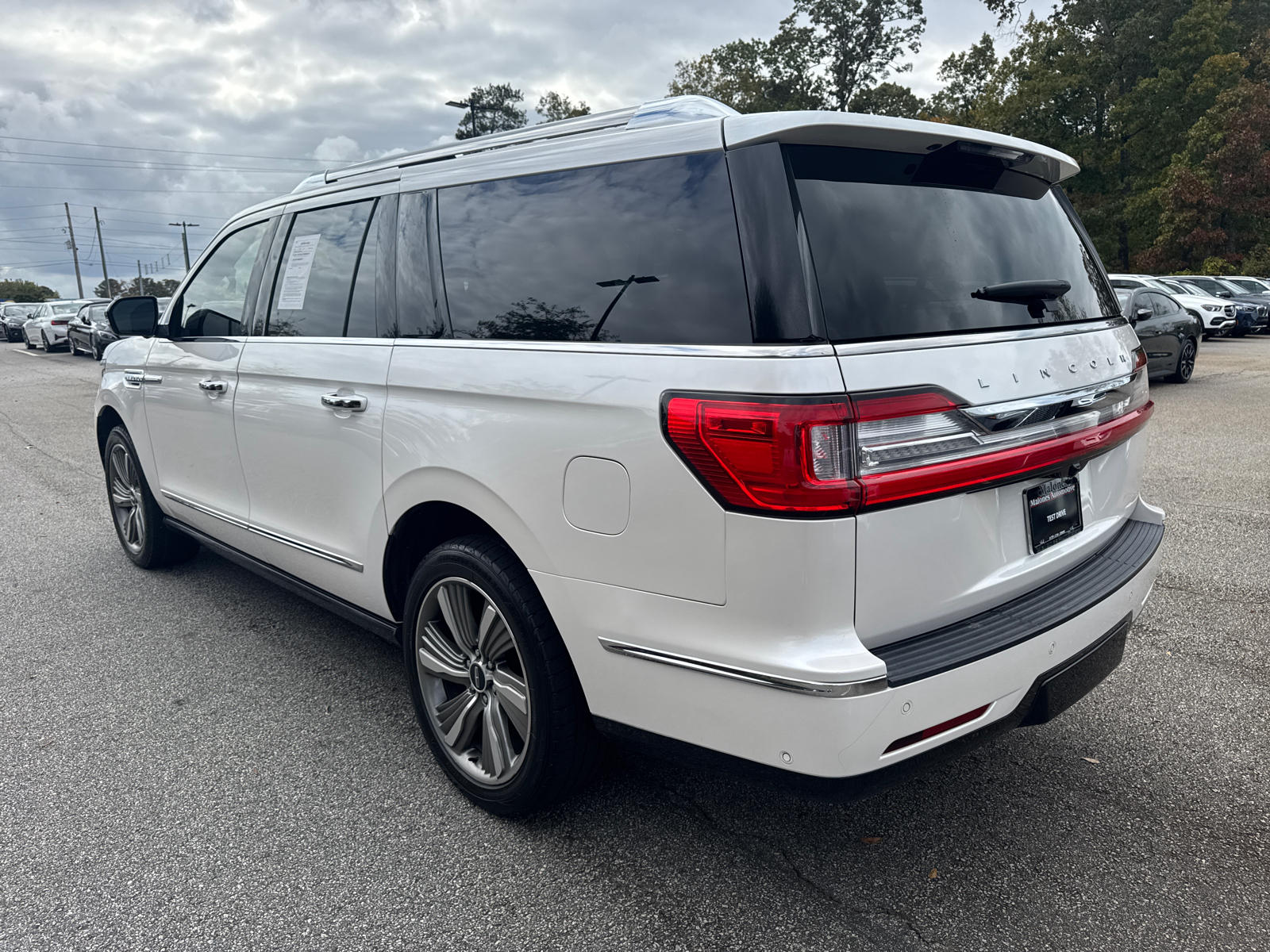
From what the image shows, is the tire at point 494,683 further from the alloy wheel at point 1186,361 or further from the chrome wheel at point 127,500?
the alloy wheel at point 1186,361

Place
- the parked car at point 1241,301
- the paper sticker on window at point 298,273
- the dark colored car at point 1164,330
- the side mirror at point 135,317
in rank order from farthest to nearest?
the parked car at point 1241,301 < the dark colored car at point 1164,330 < the side mirror at point 135,317 < the paper sticker on window at point 298,273

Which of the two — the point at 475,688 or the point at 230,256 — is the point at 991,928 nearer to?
the point at 475,688

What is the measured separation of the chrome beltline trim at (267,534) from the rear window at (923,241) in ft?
6.56

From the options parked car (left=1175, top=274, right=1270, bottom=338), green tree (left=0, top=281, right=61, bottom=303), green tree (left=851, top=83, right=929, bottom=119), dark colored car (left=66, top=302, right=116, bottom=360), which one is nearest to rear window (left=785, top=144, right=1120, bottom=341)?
dark colored car (left=66, top=302, right=116, bottom=360)

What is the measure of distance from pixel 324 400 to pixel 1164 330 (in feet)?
43.6

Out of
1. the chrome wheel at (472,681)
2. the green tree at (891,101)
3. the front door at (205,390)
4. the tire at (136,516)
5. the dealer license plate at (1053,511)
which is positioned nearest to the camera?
the dealer license plate at (1053,511)

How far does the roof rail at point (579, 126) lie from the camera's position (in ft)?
7.88

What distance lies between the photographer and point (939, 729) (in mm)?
2055

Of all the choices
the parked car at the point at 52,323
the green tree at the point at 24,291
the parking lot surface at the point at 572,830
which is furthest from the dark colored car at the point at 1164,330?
the green tree at the point at 24,291

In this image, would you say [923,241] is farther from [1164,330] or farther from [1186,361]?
[1186,361]

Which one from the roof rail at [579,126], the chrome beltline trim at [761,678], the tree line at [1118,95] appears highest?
the tree line at [1118,95]

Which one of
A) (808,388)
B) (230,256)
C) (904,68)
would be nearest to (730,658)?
(808,388)

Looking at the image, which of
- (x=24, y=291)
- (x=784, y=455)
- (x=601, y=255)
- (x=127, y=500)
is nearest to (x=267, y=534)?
Answer: (x=601, y=255)

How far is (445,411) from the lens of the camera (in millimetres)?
2674
